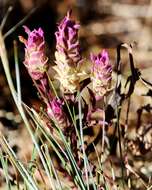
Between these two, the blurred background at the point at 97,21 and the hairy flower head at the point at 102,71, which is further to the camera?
the blurred background at the point at 97,21

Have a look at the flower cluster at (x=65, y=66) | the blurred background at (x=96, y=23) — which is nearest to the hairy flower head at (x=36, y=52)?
the flower cluster at (x=65, y=66)

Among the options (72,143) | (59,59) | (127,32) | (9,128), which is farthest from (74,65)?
(127,32)

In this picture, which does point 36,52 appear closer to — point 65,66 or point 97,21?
point 65,66

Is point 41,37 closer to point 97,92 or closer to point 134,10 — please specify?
point 97,92

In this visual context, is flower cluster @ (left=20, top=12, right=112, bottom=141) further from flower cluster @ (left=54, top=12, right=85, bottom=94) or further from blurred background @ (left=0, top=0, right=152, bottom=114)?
blurred background @ (left=0, top=0, right=152, bottom=114)

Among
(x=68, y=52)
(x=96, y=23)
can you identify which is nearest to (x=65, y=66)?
(x=68, y=52)

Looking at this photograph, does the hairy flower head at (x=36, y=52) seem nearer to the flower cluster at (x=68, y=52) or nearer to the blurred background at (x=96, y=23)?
the flower cluster at (x=68, y=52)

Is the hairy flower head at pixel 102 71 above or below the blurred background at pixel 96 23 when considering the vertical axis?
below

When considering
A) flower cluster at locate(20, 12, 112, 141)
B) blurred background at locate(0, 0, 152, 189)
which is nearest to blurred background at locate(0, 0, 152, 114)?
blurred background at locate(0, 0, 152, 189)

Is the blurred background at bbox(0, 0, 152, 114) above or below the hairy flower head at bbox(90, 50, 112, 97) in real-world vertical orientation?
above
